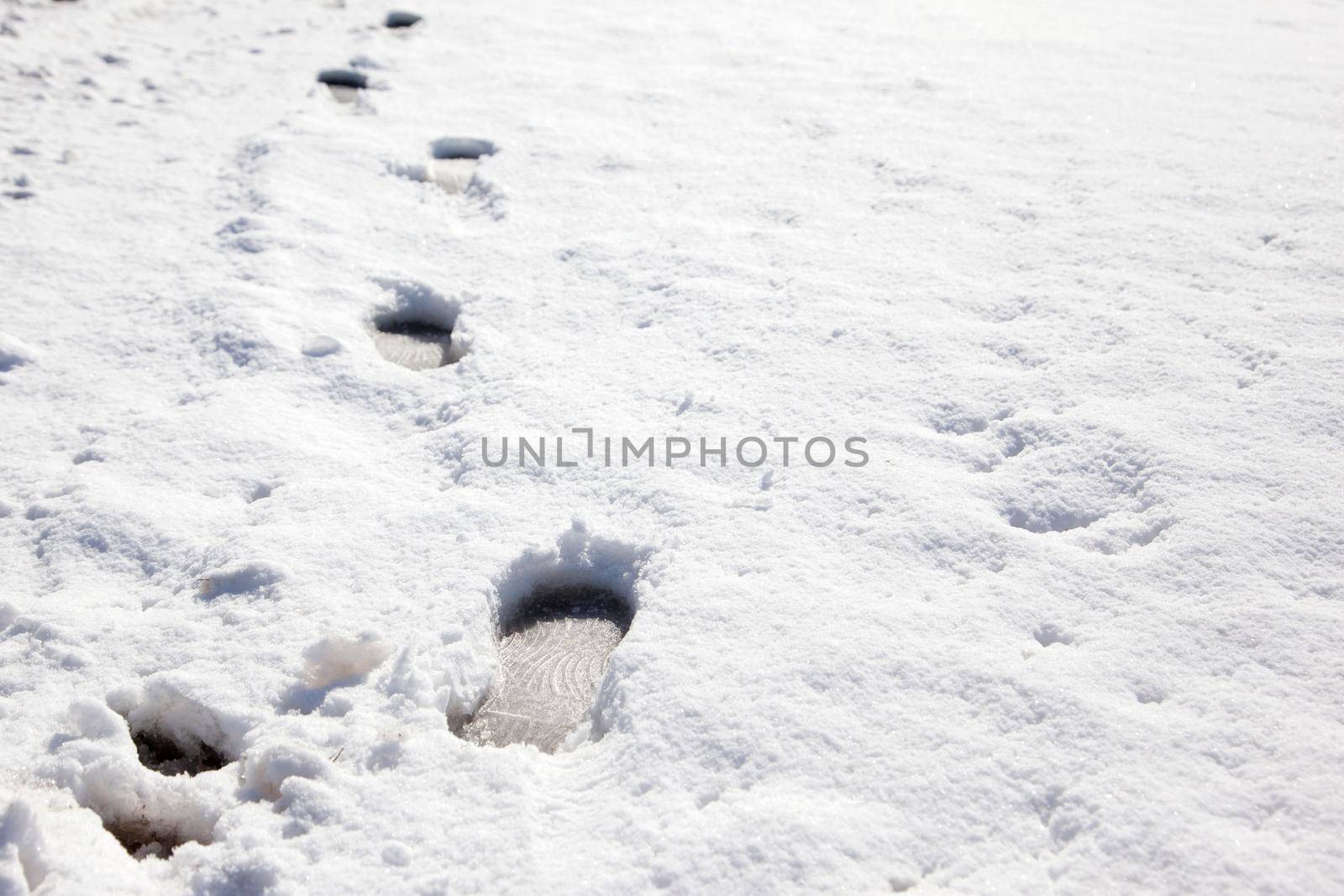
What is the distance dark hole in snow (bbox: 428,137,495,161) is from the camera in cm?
386

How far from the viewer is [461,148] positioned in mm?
3879

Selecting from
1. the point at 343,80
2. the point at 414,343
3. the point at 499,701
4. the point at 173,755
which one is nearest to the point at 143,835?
the point at 173,755

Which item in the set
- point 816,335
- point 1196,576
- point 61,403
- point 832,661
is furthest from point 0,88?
point 1196,576

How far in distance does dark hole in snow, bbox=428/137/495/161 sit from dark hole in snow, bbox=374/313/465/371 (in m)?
1.12

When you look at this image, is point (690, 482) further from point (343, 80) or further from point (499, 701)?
point (343, 80)

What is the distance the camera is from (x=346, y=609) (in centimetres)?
200

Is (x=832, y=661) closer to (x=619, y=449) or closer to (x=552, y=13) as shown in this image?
(x=619, y=449)

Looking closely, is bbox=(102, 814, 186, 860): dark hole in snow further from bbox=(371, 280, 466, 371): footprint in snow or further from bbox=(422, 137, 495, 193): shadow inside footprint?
bbox=(422, 137, 495, 193): shadow inside footprint

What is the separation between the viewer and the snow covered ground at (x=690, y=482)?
1623 millimetres

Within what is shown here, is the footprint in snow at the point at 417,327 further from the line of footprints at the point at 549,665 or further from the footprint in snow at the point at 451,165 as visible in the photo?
the line of footprints at the point at 549,665

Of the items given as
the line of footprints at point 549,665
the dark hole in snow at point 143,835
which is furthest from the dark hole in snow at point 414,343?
the dark hole in snow at point 143,835

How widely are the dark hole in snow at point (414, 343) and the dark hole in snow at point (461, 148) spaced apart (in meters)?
1.12

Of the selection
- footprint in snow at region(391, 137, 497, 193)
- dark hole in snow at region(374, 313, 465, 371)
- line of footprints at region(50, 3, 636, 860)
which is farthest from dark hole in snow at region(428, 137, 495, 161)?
line of footprints at region(50, 3, 636, 860)

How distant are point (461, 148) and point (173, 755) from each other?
8.76 feet
